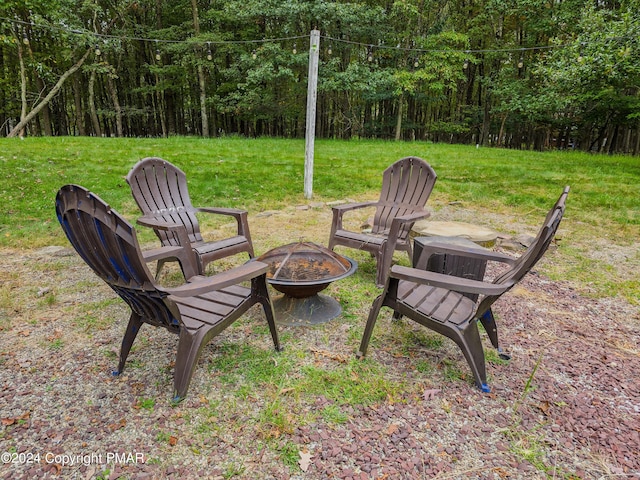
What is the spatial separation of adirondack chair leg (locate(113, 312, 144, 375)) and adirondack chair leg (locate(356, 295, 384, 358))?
3.87 feet

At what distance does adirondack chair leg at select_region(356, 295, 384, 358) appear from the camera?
6.68ft

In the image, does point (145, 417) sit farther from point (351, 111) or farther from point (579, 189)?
point (351, 111)

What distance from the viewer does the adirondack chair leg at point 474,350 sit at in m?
1.80

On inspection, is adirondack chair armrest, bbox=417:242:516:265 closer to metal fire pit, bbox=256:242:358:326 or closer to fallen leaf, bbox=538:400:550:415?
metal fire pit, bbox=256:242:358:326

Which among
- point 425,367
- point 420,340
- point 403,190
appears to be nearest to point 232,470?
point 425,367

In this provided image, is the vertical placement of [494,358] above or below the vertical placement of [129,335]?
below

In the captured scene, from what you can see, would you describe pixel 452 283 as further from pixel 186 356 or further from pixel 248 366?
pixel 186 356

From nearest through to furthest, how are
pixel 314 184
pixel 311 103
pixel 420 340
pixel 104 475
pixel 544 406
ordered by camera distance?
pixel 104 475
pixel 544 406
pixel 420 340
pixel 311 103
pixel 314 184

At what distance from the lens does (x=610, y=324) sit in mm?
2541

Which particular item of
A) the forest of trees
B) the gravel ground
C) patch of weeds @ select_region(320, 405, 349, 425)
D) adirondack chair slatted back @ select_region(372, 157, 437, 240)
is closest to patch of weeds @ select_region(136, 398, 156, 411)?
the gravel ground

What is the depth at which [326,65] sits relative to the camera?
43.3 ft

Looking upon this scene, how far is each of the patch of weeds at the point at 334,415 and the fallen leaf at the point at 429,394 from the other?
415 millimetres

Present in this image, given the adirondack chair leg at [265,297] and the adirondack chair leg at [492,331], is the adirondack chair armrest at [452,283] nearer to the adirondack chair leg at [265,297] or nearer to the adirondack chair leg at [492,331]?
the adirondack chair leg at [492,331]

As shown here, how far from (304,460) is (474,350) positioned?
0.96m
